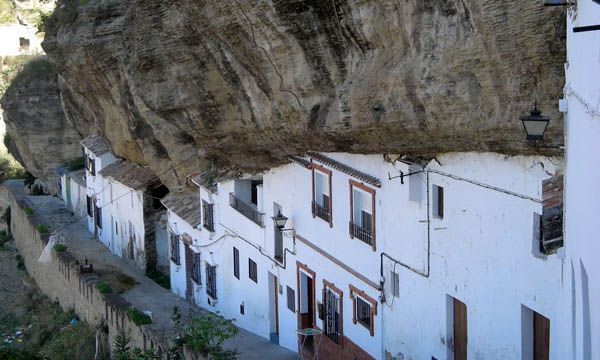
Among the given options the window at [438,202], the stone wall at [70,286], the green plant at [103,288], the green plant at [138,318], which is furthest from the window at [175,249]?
the window at [438,202]

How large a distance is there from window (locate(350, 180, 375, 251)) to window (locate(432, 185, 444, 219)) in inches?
81.3

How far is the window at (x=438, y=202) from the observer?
14.1 m

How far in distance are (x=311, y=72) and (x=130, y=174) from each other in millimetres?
16347

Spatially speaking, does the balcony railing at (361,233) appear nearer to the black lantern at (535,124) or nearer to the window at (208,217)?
the black lantern at (535,124)

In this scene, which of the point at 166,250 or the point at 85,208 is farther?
the point at 85,208

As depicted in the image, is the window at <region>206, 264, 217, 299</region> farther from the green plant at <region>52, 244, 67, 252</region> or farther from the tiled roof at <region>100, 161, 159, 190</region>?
the green plant at <region>52, 244, 67, 252</region>

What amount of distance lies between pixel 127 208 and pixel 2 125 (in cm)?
2562

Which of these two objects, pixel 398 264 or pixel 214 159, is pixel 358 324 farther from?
pixel 214 159

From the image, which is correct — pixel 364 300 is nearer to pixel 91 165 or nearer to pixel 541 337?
pixel 541 337

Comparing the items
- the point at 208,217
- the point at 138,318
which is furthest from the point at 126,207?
the point at 138,318

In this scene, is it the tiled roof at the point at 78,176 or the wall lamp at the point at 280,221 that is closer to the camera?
the wall lamp at the point at 280,221

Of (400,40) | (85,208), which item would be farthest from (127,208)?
(400,40)

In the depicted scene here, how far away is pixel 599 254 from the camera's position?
18.9ft

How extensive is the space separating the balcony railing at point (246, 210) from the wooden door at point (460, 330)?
8030mm
